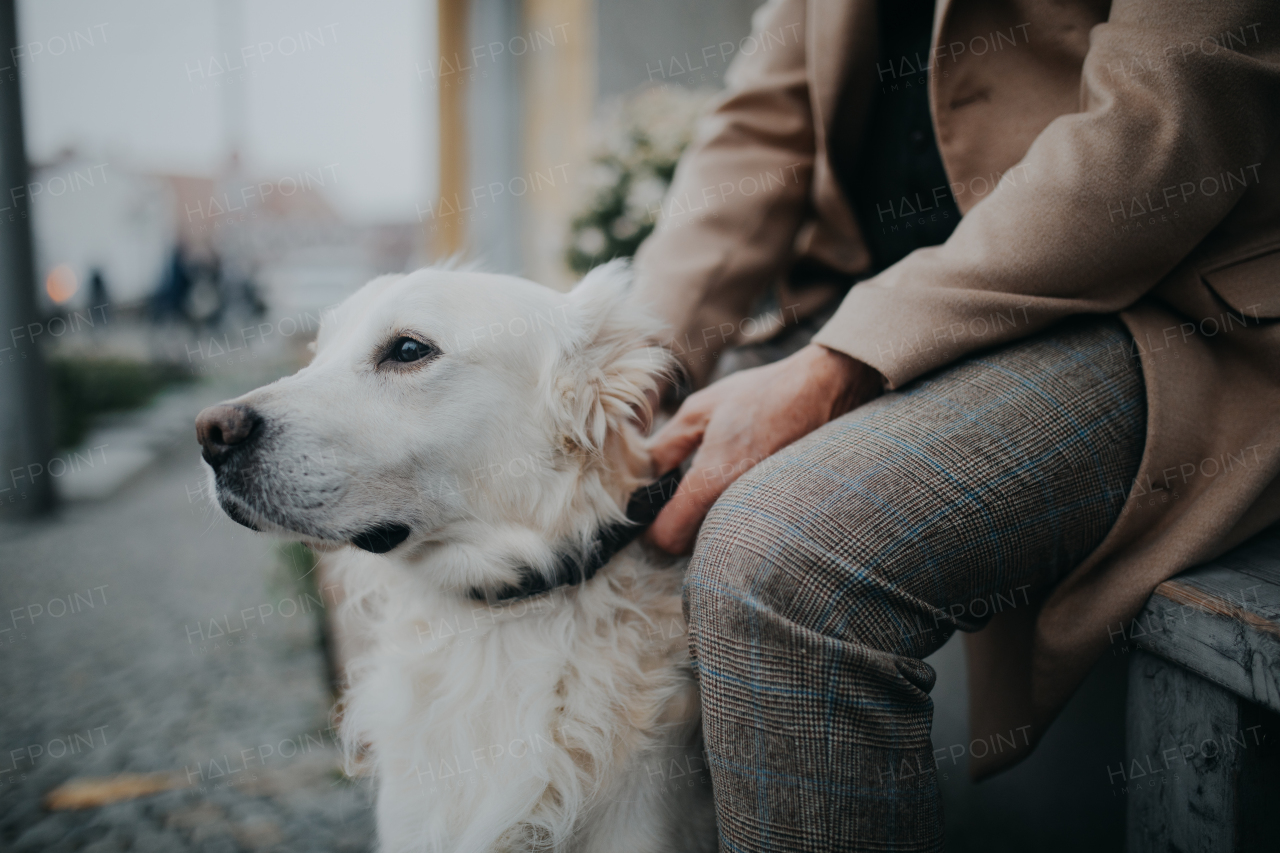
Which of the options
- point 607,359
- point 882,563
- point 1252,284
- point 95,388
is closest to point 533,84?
point 95,388

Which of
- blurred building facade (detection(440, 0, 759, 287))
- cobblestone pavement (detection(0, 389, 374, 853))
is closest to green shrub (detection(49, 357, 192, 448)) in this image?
cobblestone pavement (detection(0, 389, 374, 853))

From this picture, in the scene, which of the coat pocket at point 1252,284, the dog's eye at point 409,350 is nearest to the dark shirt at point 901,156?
the coat pocket at point 1252,284

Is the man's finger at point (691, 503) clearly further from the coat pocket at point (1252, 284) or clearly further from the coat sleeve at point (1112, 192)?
the coat pocket at point (1252, 284)

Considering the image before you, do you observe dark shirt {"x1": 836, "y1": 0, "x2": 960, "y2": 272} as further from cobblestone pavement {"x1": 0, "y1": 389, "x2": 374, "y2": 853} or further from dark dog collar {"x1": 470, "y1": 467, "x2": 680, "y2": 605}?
cobblestone pavement {"x1": 0, "y1": 389, "x2": 374, "y2": 853}

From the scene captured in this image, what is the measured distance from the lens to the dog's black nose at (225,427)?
108cm

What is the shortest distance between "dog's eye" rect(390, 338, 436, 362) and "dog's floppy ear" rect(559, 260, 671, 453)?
25 cm

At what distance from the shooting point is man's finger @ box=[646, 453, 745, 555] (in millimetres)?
1149

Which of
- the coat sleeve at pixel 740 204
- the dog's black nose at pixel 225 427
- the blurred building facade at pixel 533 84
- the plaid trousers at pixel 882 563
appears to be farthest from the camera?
the blurred building facade at pixel 533 84

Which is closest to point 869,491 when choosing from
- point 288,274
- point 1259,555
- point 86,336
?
point 1259,555

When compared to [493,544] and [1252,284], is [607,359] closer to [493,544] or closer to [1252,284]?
[493,544]

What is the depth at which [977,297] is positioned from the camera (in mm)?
1037

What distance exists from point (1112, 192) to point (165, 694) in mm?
2927

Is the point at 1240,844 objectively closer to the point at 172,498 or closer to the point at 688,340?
the point at 688,340

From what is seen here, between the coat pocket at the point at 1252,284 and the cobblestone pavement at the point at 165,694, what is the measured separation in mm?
1646
